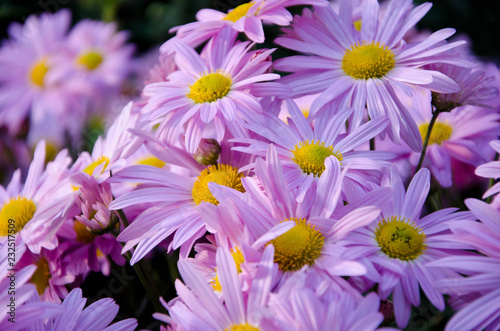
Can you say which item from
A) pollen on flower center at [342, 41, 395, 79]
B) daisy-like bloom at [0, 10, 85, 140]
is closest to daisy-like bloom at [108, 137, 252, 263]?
pollen on flower center at [342, 41, 395, 79]

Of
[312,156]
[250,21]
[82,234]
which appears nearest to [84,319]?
[82,234]

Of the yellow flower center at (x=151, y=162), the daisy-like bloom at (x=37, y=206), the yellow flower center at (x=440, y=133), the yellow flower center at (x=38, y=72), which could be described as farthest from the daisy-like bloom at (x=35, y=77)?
the yellow flower center at (x=440, y=133)

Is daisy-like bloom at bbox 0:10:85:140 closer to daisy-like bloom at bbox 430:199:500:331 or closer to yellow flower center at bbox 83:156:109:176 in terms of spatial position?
yellow flower center at bbox 83:156:109:176

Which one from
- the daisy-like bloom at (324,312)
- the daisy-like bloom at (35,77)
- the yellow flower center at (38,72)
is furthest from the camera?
the yellow flower center at (38,72)

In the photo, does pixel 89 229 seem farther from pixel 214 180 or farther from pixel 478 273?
pixel 478 273

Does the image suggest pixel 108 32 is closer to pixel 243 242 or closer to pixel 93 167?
pixel 93 167

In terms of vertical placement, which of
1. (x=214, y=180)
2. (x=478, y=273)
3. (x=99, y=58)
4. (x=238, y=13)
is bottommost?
(x=478, y=273)

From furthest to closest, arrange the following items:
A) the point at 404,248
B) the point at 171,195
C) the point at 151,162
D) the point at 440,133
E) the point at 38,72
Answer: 1. the point at 38,72
2. the point at 151,162
3. the point at 440,133
4. the point at 171,195
5. the point at 404,248

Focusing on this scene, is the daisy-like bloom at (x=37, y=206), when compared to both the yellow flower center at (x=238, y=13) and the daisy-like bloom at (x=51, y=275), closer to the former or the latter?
the daisy-like bloom at (x=51, y=275)
